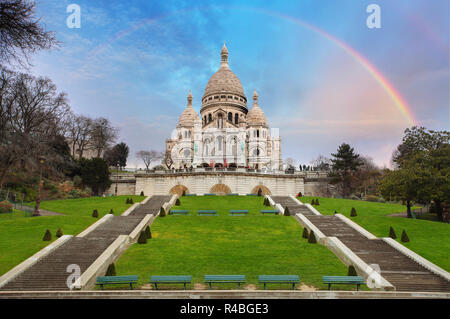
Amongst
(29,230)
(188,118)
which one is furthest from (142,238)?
(188,118)

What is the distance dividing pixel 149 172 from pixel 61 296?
141 feet

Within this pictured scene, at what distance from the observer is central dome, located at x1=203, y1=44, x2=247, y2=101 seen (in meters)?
84.4

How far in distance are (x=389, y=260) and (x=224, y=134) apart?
5457 centimetres

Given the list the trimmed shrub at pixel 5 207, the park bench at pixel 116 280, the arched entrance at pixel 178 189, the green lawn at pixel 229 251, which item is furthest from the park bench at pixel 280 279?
the arched entrance at pixel 178 189

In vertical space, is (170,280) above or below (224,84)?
below

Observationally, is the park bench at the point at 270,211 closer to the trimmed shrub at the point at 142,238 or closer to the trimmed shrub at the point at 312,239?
the trimmed shrub at the point at 312,239

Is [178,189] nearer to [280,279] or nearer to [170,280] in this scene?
[170,280]

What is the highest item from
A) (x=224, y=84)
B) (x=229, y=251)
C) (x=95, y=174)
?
(x=224, y=84)

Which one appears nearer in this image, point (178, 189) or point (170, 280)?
point (170, 280)

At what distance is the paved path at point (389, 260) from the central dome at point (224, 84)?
61.8 m

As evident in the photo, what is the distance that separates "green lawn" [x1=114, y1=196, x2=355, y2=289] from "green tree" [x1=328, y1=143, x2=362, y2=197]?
30512mm

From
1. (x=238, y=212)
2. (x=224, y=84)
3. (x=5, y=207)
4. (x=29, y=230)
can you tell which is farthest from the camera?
(x=224, y=84)

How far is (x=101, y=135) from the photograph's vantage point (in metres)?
67.4
